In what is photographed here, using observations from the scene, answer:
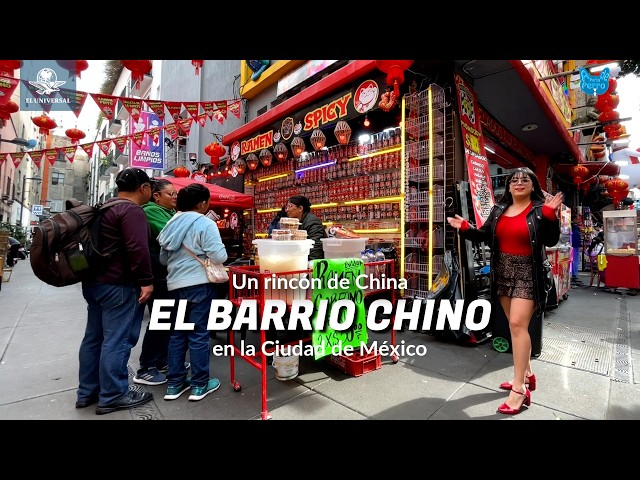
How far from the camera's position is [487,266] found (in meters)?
4.99

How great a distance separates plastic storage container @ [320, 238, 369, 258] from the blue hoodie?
1.14 meters

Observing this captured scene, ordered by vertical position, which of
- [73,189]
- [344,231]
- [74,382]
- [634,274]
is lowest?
[74,382]

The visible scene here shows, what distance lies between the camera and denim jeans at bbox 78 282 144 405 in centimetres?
264

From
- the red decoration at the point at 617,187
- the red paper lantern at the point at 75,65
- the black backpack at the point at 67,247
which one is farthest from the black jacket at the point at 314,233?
the red decoration at the point at 617,187

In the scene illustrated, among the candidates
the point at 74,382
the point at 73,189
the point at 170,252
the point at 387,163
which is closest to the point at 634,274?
the point at 387,163

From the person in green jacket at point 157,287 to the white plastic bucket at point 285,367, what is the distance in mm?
1171

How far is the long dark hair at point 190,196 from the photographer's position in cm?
304

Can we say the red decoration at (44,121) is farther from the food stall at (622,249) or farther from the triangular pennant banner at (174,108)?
the food stall at (622,249)

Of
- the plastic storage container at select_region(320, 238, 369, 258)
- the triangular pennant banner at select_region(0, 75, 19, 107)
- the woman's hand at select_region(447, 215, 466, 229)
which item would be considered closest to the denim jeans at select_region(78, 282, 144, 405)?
the plastic storage container at select_region(320, 238, 369, 258)

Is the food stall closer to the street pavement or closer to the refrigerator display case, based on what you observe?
the refrigerator display case

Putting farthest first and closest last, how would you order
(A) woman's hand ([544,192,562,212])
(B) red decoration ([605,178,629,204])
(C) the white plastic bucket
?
(B) red decoration ([605,178,629,204]), (C) the white plastic bucket, (A) woman's hand ([544,192,562,212])
